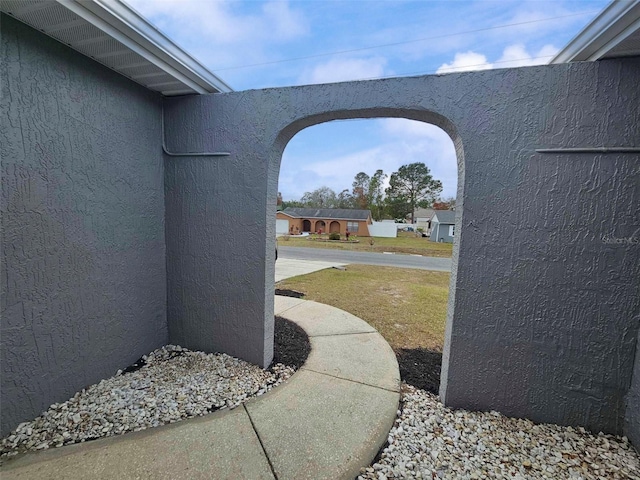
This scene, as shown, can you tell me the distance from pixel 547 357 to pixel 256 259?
274 cm

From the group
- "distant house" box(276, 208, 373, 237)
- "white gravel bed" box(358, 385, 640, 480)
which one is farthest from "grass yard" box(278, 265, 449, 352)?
"distant house" box(276, 208, 373, 237)

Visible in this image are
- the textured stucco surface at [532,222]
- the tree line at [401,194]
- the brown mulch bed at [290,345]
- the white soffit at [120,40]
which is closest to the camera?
the white soffit at [120,40]

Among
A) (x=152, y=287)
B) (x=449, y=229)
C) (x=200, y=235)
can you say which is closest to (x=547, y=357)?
(x=200, y=235)

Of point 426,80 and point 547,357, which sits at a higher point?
point 426,80

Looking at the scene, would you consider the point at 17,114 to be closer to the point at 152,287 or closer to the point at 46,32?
the point at 46,32

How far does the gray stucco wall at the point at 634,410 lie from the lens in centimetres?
189

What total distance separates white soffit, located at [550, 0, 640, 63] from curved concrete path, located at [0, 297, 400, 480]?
3.08 meters

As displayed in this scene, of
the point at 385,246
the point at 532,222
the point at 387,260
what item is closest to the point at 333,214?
the point at 385,246

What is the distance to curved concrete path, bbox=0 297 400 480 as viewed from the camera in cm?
156

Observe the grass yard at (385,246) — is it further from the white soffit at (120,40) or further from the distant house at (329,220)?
the white soffit at (120,40)

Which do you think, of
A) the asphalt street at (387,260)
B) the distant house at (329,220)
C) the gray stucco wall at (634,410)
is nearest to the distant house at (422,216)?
the distant house at (329,220)

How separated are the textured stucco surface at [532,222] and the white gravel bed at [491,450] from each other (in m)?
0.12

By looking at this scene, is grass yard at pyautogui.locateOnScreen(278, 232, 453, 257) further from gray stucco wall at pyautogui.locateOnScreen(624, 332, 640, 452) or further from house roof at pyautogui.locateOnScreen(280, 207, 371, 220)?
gray stucco wall at pyautogui.locateOnScreen(624, 332, 640, 452)

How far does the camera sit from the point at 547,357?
211 centimetres
